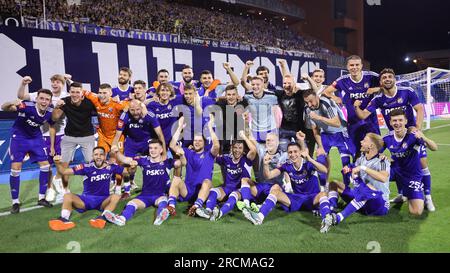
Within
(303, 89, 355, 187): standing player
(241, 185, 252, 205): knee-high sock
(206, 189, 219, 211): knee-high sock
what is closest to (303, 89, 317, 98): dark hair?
(303, 89, 355, 187): standing player

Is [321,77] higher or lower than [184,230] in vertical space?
higher

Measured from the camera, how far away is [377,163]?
15.6 ft

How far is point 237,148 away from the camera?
5.42 meters

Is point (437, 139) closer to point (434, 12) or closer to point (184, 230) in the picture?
point (184, 230)

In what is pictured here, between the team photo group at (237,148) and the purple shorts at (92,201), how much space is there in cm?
2

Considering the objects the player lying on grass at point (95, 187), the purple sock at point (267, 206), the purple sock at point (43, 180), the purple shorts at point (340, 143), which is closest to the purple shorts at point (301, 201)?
the purple sock at point (267, 206)

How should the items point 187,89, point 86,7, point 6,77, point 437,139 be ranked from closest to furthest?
point 187,89 → point 6,77 → point 437,139 → point 86,7

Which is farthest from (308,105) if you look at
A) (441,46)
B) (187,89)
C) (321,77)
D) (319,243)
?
(441,46)

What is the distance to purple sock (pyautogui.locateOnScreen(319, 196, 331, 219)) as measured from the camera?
450 centimetres

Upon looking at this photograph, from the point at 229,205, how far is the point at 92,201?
192 centimetres

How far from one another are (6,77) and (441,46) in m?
47.2

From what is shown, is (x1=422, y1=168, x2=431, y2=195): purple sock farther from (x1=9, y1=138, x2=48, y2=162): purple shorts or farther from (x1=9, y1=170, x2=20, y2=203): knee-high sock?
(x1=9, y1=170, x2=20, y2=203): knee-high sock

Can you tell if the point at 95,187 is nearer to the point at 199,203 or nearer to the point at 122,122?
the point at 122,122
